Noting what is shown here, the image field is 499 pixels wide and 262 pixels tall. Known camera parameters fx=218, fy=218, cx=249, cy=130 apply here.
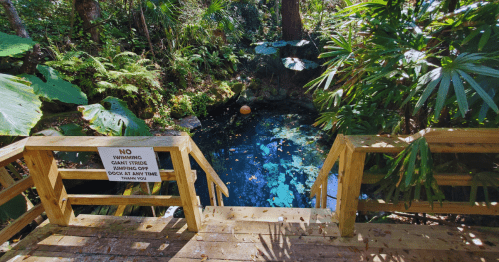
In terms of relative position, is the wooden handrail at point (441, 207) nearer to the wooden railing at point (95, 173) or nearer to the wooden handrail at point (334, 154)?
the wooden handrail at point (334, 154)

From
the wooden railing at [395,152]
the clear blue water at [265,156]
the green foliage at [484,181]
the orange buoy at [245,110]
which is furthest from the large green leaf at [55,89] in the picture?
the orange buoy at [245,110]

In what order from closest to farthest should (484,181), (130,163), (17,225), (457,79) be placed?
(457,79)
(484,181)
(130,163)
(17,225)

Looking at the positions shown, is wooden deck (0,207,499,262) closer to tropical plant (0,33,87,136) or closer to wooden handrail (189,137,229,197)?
wooden handrail (189,137,229,197)

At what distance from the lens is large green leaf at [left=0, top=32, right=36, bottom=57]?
2.01m

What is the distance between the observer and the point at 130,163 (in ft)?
4.78

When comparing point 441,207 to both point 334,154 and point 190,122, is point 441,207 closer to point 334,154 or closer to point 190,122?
point 334,154

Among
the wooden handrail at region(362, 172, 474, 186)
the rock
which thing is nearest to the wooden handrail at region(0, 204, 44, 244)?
the wooden handrail at region(362, 172, 474, 186)

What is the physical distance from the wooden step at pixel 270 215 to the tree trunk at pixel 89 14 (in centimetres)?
520

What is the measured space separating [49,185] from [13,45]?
1571 mm

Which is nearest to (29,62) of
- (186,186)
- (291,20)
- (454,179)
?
(186,186)

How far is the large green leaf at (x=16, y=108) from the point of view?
1.28 metres

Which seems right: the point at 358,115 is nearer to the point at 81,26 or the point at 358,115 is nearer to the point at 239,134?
the point at 239,134

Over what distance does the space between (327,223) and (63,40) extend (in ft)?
19.1

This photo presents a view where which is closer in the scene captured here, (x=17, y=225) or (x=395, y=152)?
(x=395, y=152)
